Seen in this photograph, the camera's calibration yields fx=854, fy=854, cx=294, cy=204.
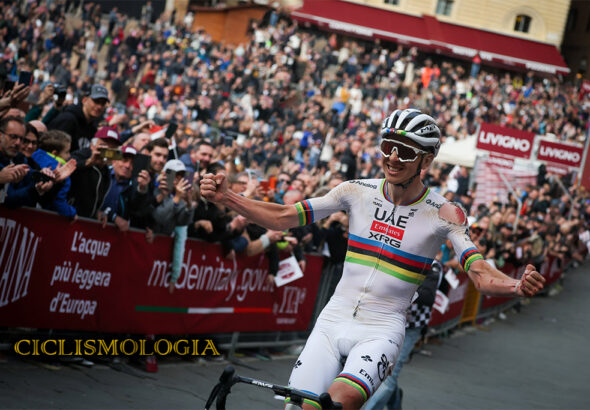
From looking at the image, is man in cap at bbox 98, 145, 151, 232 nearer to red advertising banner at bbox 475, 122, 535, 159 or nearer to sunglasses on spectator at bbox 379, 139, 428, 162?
sunglasses on spectator at bbox 379, 139, 428, 162

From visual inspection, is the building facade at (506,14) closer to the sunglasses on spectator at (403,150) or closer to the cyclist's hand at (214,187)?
the sunglasses on spectator at (403,150)

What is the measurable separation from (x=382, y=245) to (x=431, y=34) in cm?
5193

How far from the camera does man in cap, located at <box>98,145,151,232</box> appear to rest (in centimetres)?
859

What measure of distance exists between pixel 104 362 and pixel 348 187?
4401 mm

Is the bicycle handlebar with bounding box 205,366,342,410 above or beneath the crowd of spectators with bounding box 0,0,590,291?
beneath

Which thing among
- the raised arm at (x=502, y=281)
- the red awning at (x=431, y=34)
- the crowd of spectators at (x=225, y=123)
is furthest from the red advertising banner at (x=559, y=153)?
the red awning at (x=431, y=34)

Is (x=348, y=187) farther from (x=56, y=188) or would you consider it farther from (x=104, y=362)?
(x=104, y=362)

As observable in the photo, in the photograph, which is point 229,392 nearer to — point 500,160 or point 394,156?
point 394,156

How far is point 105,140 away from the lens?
8516 millimetres

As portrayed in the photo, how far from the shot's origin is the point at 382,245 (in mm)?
5473

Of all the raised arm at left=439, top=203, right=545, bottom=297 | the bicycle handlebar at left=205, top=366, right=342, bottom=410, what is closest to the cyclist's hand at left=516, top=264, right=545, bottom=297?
the raised arm at left=439, top=203, right=545, bottom=297

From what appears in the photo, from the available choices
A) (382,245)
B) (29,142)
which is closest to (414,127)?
(382,245)

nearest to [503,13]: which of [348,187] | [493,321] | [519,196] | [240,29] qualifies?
[240,29]

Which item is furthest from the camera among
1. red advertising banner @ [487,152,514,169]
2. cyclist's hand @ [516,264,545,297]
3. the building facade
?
the building facade
